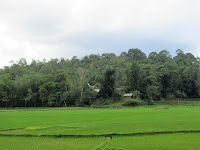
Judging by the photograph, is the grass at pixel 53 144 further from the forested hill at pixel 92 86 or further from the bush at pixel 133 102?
the forested hill at pixel 92 86

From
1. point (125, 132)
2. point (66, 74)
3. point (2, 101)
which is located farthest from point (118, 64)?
point (125, 132)

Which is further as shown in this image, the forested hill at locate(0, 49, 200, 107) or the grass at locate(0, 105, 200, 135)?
the forested hill at locate(0, 49, 200, 107)

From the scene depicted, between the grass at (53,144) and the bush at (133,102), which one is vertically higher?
the grass at (53,144)

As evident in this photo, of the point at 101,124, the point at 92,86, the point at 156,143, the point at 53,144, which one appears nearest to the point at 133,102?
the point at 92,86

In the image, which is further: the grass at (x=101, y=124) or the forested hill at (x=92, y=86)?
the forested hill at (x=92, y=86)

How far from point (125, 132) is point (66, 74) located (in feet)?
197

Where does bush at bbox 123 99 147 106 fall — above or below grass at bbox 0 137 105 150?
below

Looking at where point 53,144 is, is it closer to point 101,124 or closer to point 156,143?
point 156,143

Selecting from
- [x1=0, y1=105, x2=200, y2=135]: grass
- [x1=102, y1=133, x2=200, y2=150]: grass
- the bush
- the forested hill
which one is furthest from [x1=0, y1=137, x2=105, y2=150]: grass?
the forested hill

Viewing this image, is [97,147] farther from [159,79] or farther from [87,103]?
[159,79]

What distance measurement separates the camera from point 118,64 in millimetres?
102938

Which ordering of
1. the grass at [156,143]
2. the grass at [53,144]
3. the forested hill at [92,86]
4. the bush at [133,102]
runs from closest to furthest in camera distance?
the grass at [156,143] → the grass at [53,144] → the bush at [133,102] → the forested hill at [92,86]

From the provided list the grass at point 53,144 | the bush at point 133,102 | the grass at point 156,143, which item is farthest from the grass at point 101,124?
the bush at point 133,102

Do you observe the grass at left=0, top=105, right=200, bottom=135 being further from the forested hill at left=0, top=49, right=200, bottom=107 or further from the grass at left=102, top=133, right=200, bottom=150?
the forested hill at left=0, top=49, right=200, bottom=107
